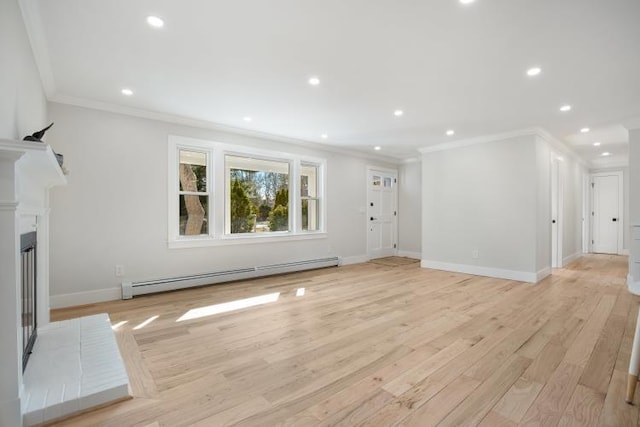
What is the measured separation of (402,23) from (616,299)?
432cm

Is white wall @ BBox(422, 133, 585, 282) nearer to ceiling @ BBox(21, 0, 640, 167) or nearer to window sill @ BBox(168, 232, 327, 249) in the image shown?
ceiling @ BBox(21, 0, 640, 167)

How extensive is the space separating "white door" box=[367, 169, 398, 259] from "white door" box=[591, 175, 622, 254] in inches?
210

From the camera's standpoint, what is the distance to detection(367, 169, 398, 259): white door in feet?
22.8

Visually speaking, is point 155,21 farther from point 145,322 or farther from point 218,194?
point 218,194

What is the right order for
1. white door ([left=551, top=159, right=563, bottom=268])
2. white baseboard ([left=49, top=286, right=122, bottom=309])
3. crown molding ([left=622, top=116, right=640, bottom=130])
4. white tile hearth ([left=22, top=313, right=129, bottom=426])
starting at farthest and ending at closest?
white door ([left=551, top=159, right=563, bottom=268]) → crown molding ([left=622, top=116, right=640, bottom=130]) → white baseboard ([left=49, top=286, right=122, bottom=309]) → white tile hearth ([left=22, top=313, right=129, bottom=426])

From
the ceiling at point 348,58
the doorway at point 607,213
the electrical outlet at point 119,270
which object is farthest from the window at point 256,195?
the doorway at point 607,213

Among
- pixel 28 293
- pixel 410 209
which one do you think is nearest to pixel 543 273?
pixel 410 209

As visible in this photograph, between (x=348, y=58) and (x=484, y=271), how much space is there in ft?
14.3

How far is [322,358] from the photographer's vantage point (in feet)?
7.53

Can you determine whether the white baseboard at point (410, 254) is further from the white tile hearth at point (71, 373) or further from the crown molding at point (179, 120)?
the white tile hearth at point (71, 373)

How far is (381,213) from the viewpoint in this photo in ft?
23.8

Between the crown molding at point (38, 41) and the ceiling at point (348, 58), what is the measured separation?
1cm

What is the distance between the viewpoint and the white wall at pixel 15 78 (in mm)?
1674

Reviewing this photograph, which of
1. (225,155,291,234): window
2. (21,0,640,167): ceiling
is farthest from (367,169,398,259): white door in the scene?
(21,0,640,167): ceiling
